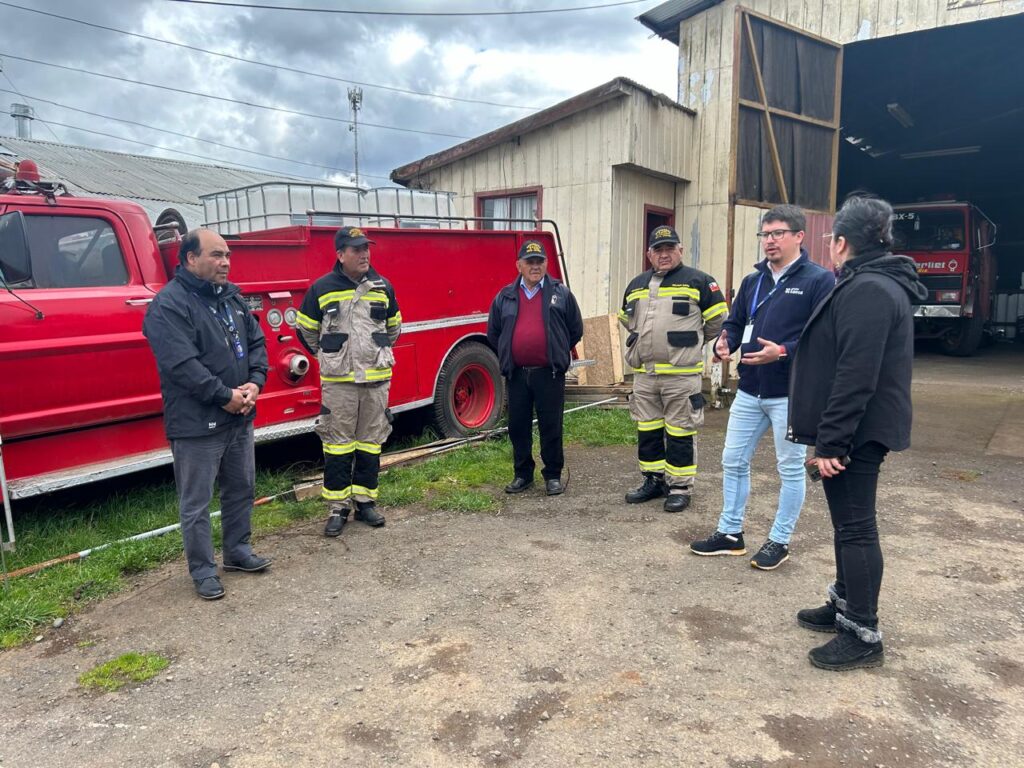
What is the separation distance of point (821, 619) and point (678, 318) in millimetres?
2144

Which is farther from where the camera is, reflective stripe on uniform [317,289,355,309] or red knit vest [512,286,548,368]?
red knit vest [512,286,548,368]

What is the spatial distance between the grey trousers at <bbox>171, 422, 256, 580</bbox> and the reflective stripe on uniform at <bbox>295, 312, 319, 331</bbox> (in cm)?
88

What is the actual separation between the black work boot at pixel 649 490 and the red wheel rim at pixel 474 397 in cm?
225

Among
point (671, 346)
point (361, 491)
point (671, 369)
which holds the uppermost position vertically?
point (671, 346)

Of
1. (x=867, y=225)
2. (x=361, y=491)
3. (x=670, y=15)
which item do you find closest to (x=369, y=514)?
(x=361, y=491)

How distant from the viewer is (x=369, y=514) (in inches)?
185

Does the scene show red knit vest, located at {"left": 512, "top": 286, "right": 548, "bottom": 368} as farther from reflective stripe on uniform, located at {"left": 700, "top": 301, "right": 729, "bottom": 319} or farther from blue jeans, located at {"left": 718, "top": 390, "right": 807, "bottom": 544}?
blue jeans, located at {"left": 718, "top": 390, "right": 807, "bottom": 544}

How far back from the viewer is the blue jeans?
3678 millimetres

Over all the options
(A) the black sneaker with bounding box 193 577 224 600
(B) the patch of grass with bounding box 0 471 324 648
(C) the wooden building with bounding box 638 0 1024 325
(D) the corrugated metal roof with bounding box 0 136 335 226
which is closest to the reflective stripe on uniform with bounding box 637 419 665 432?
(B) the patch of grass with bounding box 0 471 324 648

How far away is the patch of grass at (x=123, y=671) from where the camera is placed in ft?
9.58

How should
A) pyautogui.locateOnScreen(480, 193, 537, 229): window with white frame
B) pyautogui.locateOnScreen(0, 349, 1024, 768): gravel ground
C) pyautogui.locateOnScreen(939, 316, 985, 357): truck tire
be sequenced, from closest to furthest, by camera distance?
pyautogui.locateOnScreen(0, 349, 1024, 768): gravel ground → pyautogui.locateOnScreen(480, 193, 537, 229): window with white frame → pyautogui.locateOnScreen(939, 316, 985, 357): truck tire

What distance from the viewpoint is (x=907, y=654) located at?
3.03m

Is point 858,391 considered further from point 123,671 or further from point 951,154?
point 951,154

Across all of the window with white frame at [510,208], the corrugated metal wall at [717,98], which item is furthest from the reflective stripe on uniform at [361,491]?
the corrugated metal wall at [717,98]
